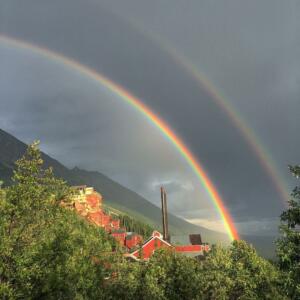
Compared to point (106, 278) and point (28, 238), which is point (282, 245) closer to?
point (28, 238)

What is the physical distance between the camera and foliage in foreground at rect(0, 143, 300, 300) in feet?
53.5

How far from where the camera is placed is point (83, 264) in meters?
26.8

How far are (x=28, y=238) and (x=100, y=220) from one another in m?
167

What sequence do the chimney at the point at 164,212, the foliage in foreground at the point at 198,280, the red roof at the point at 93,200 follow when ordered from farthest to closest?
the red roof at the point at 93,200, the chimney at the point at 164,212, the foliage in foreground at the point at 198,280

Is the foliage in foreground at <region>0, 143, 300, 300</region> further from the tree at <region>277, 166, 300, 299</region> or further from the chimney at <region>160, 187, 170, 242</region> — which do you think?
the chimney at <region>160, 187, 170, 242</region>

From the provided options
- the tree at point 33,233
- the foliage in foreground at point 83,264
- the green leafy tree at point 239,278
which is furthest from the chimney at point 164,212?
the tree at point 33,233

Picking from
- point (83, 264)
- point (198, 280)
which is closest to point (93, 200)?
point (198, 280)

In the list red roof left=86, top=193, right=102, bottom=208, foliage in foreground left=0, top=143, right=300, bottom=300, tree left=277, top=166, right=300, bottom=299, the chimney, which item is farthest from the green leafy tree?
red roof left=86, top=193, right=102, bottom=208

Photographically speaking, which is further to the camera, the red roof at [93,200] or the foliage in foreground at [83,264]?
the red roof at [93,200]

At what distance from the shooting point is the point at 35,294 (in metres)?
19.9

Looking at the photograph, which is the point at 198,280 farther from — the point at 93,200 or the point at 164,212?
the point at 93,200

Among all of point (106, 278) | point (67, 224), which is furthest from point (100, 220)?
point (67, 224)

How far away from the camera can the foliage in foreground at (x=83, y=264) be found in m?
16.3

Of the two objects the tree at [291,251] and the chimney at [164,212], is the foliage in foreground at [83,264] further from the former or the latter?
the chimney at [164,212]
